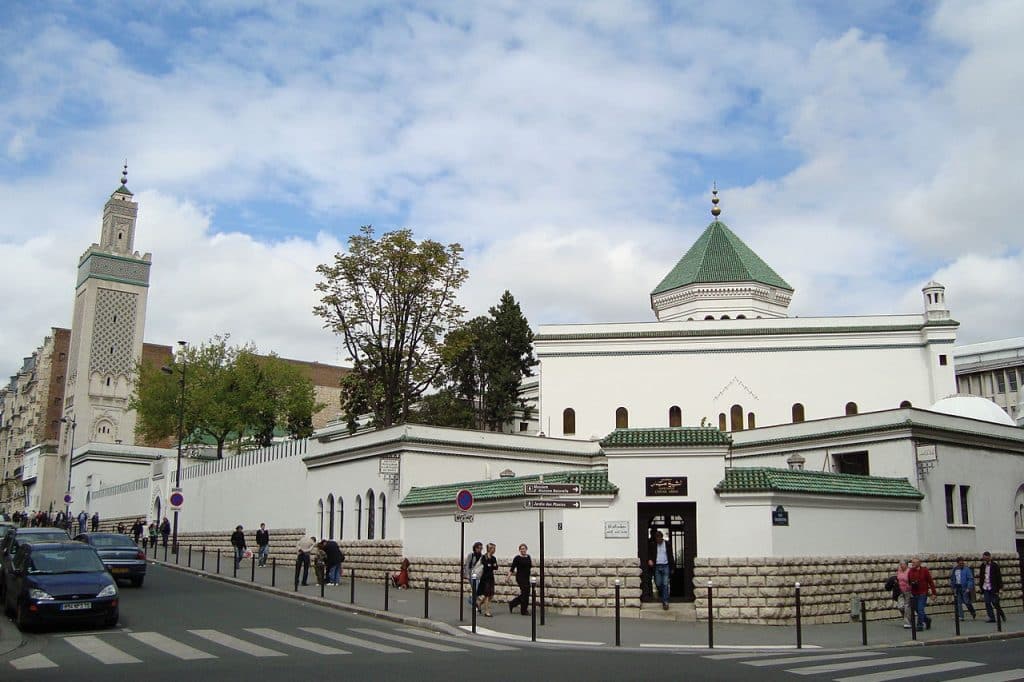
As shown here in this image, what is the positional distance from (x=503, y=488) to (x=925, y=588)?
34.3ft

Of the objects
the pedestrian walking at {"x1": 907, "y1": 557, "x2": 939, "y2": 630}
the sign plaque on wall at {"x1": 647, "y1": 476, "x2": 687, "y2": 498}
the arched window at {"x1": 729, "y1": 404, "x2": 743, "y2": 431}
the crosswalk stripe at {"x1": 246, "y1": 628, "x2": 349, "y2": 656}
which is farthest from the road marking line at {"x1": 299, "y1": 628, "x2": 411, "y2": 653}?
the arched window at {"x1": 729, "y1": 404, "x2": 743, "y2": 431}

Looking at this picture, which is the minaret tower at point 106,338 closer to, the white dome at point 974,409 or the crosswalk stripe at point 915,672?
the white dome at point 974,409

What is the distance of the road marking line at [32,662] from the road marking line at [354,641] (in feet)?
15.3

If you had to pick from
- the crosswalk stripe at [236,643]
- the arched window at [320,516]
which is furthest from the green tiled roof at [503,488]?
the crosswalk stripe at [236,643]

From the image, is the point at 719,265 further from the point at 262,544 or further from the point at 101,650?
the point at 101,650

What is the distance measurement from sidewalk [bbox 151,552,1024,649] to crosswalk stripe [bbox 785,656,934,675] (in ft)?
7.76

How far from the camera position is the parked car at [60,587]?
17.1 metres

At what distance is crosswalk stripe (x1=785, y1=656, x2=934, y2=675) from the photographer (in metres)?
13.7

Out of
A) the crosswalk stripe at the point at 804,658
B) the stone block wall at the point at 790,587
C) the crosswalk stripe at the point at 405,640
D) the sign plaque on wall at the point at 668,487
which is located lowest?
the crosswalk stripe at the point at 804,658

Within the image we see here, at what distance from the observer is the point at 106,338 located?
285ft

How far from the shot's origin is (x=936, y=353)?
46.6 metres

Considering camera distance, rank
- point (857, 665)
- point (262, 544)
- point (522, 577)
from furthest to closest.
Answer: point (262, 544) < point (522, 577) < point (857, 665)

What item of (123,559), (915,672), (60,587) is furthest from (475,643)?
(123,559)

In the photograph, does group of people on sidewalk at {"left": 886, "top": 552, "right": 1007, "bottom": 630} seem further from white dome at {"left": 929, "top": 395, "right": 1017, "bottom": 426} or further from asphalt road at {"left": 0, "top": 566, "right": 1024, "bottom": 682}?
white dome at {"left": 929, "top": 395, "right": 1017, "bottom": 426}
